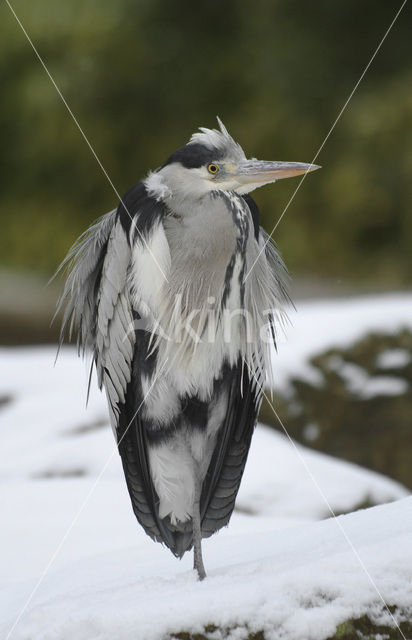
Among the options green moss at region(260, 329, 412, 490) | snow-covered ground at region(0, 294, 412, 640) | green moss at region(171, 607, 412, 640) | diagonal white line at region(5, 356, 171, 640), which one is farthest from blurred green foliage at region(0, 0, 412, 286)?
green moss at region(171, 607, 412, 640)

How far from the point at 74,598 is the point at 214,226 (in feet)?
3.37

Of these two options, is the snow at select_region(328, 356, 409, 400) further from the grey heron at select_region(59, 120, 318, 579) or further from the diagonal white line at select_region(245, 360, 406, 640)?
the grey heron at select_region(59, 120, 318, 579)

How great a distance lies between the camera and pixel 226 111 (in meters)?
10.2

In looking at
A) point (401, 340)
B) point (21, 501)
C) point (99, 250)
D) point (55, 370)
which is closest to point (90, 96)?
point (55, 370)

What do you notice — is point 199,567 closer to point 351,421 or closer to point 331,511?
point 331,511

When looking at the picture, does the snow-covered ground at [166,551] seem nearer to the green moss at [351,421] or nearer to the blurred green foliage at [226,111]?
the green moss at [351,421]

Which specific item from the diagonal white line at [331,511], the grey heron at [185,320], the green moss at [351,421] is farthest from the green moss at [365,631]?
the green moss at [351,421]

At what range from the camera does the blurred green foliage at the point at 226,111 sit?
1005 centimetres

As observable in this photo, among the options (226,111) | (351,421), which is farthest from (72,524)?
(226,111)

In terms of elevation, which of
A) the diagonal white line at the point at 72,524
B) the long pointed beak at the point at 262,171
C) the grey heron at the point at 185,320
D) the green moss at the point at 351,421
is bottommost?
the green moss at the point at 351,421

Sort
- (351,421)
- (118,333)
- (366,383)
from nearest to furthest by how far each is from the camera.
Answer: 1. (118,333)
2. (351,421)
3. (366,383)

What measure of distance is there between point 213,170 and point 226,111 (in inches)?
322

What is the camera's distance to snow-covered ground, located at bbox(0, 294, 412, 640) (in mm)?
1819

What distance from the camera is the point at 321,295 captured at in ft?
32.8
